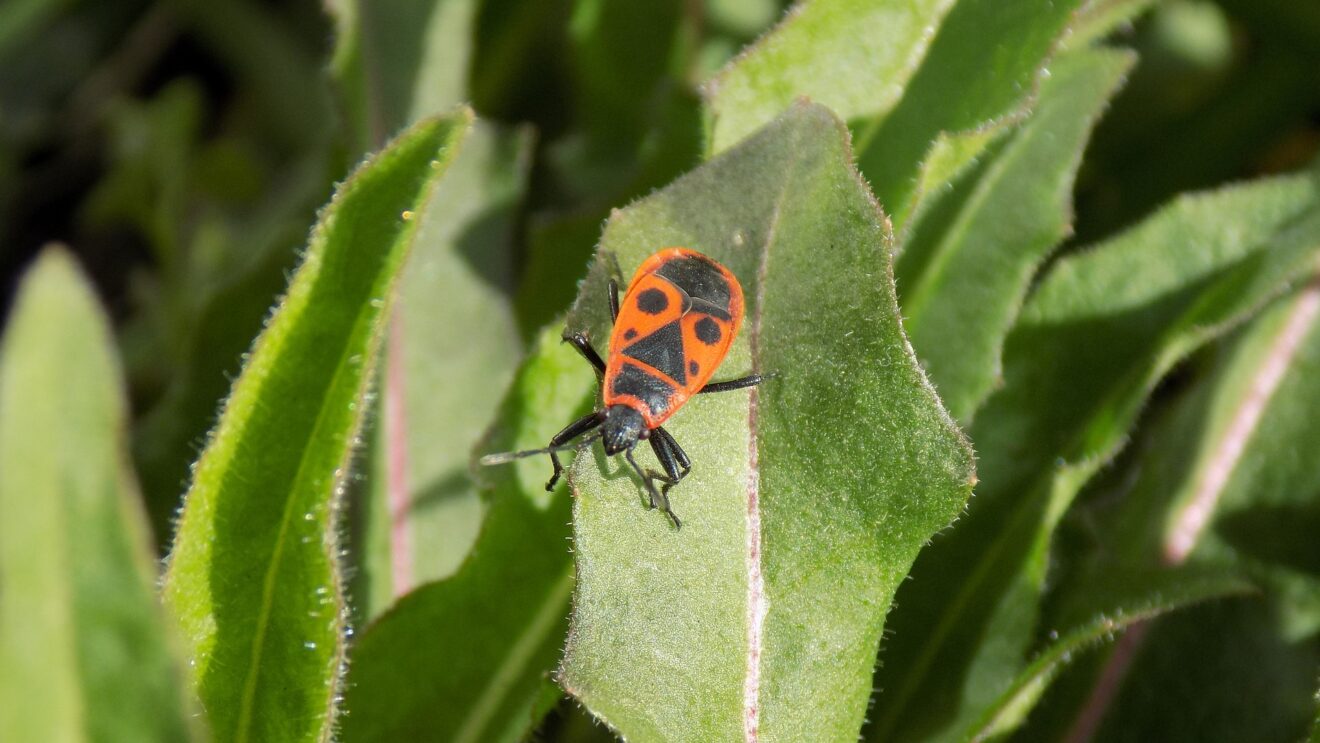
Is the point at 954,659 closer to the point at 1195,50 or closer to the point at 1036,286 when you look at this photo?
the point at 1036,286

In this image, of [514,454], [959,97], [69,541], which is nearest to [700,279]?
[514,454]

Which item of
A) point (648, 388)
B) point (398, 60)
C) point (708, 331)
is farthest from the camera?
point (398, 60)

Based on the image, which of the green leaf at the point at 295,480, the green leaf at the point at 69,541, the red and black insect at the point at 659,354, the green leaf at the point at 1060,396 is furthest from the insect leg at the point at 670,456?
the green leaf at the point at 69,541

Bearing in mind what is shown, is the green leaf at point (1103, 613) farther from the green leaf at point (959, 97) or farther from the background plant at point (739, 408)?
the green leaf at point (959, 97)

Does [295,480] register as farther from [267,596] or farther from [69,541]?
[69,541]

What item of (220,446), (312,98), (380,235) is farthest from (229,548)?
(312,98)

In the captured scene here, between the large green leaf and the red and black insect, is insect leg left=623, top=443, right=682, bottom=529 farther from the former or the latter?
the large green leaf
